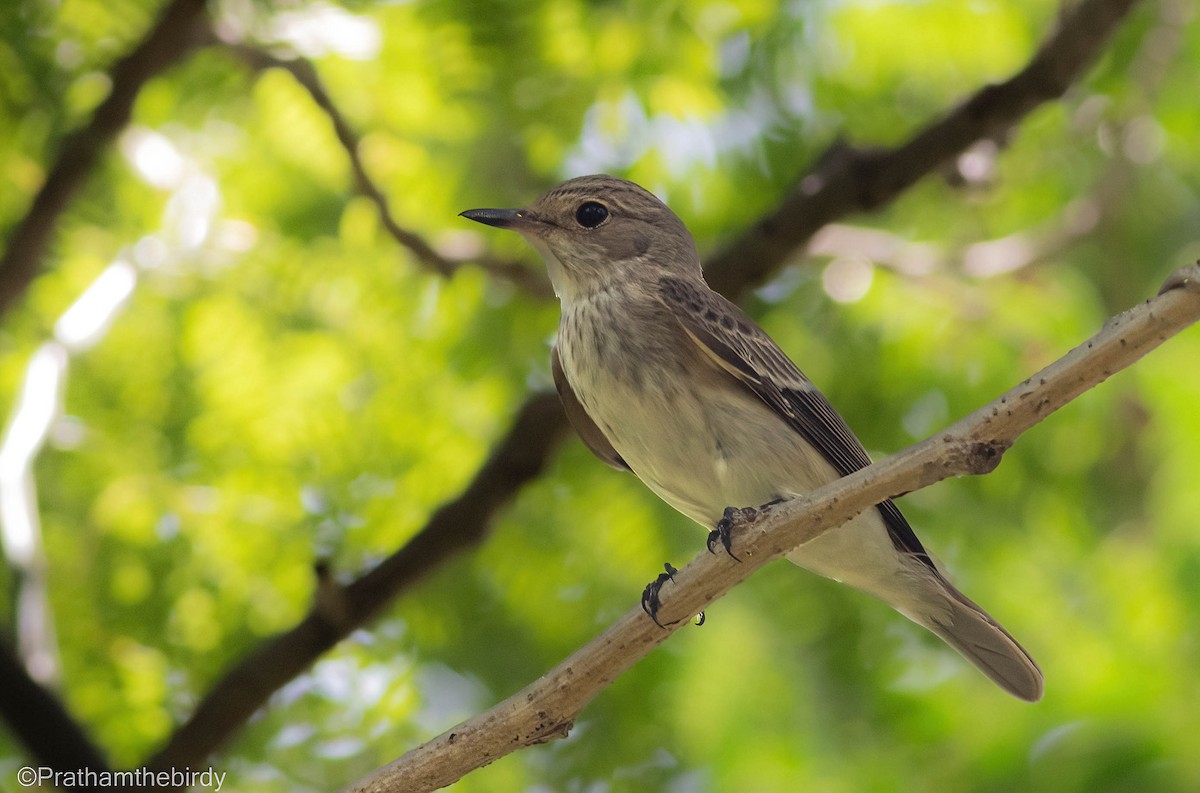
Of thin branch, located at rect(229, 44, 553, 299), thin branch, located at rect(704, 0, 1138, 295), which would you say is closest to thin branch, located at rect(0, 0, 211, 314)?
thin branch, located at rect(229, 44, 553, 299)

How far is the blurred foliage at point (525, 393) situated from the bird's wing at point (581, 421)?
0.53 meters

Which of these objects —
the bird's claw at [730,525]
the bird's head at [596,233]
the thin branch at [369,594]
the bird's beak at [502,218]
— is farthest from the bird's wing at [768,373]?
the bird's claw at [730,525]

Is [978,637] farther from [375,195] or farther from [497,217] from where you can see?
[375,195]

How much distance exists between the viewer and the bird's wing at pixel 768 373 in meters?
4.63

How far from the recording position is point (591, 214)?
5301 millimetres

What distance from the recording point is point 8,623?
5750 mm

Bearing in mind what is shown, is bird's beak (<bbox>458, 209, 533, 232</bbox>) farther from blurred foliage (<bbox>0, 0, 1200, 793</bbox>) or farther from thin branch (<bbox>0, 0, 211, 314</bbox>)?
thin branch (<bbox>0, 0, 211, 314</bbox>)

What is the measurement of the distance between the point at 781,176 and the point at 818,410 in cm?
154

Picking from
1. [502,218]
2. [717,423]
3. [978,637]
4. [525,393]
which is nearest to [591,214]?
[502,218]

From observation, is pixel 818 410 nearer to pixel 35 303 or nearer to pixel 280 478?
pixel 280 478

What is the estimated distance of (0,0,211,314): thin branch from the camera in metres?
4.97

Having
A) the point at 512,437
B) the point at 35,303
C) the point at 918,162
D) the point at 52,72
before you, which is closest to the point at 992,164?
the point at 918,162

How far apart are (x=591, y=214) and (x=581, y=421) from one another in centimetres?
94

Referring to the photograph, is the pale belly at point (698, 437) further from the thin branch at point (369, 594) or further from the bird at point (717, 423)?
the thin branch at point (369, 594)
